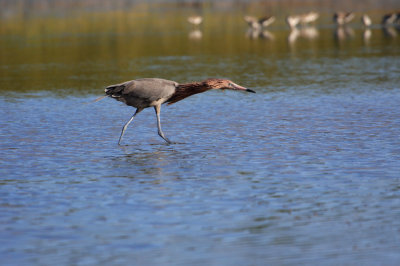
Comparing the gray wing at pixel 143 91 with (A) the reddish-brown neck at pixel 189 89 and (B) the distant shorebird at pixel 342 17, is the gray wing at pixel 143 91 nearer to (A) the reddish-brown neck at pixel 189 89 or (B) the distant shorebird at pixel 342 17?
(A) the reddish-brown neck at pixel 189 89

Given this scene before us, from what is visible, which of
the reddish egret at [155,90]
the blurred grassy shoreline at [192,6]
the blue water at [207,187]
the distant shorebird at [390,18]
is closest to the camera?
the blue water at [207,187]

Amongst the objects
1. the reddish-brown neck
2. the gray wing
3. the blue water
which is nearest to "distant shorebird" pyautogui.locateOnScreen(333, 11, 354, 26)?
the blue water

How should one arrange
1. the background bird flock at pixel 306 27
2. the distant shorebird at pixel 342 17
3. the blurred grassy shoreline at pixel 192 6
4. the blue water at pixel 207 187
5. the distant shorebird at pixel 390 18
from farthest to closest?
1. the blurred grassy shoreline at pixel 192 6
2. the distant shorebird at pixel 342 17
3. the distant shorebird at pixel 390 18
4. the background bird flock at pixel 306 27
5. the blue water at pixel 207 187

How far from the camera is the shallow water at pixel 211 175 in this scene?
801cm

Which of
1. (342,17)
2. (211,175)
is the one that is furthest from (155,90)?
(342,17)

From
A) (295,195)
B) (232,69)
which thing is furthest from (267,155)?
(232,69)

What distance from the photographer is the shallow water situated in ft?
26.3

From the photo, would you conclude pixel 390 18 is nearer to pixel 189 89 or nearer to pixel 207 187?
pixel 189 89

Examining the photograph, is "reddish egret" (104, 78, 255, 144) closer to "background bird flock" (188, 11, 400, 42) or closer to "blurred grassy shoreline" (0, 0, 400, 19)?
"background bird flock" (188, 11, 400, 42)

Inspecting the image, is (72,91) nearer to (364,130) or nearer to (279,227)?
(364,130)

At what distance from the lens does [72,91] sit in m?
24.1

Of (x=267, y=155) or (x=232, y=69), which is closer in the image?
(x=267, y=155)

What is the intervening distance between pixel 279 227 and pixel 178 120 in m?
8.99

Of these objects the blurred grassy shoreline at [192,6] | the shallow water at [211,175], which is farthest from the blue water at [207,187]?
the blurred grassy shoreline at [192,6]
